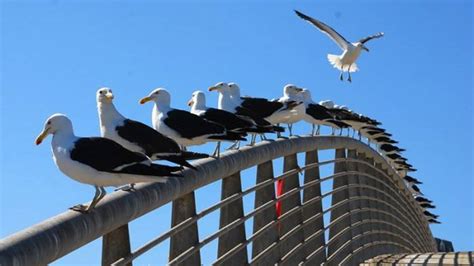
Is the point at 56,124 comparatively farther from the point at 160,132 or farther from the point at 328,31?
the point at 328,31

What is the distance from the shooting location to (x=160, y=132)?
7.65 m

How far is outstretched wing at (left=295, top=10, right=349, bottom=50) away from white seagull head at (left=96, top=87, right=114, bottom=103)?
1207 cm

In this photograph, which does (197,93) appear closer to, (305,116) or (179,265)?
(179,265)

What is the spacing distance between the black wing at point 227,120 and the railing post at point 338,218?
3048 mm

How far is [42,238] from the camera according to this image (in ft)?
12.4

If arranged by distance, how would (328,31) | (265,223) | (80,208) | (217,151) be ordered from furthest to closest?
(328,31) → (265,223) → (217,151) → (80,208)

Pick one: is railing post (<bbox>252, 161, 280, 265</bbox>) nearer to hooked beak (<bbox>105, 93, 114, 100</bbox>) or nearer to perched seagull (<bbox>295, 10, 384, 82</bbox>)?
hooked beak (<bbox>105, 93, 114, 100</bbox>)

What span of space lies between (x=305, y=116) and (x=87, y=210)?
10.5m

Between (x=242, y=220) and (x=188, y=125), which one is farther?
(x=188, y=125)

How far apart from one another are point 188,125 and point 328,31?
11705 millimetres

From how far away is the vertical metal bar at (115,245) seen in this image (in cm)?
470

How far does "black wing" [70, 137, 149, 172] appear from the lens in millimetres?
4828

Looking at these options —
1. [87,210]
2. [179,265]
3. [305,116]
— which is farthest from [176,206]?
[305,116]

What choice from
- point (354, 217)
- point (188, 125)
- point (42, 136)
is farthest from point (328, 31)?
point (42, 136)
